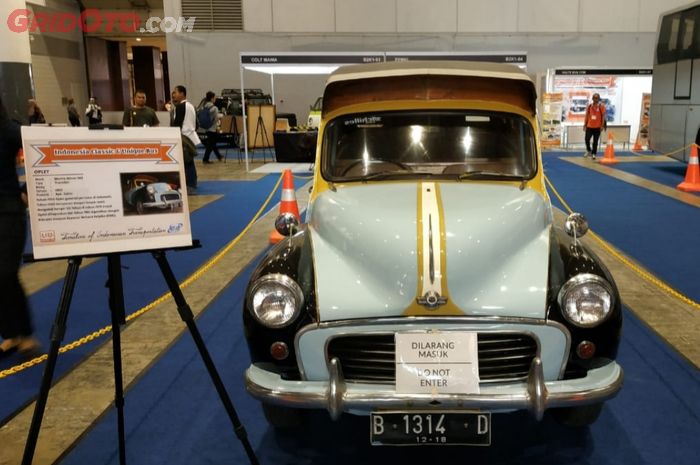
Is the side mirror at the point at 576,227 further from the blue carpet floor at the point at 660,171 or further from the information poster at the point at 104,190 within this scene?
the blue carpet floor at the point at 660,171

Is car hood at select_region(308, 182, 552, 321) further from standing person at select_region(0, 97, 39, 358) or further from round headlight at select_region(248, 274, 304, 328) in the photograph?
standing person at select_region(0, 97, 39, 358)

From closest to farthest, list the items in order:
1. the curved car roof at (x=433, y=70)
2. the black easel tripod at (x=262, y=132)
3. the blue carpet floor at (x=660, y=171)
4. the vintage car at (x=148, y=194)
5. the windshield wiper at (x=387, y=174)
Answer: the vintage car at (x=148, y=194), the windshield wiper at (x=387, y=174), the curved car roof at (x=433, y=70), the blue carpet floor at (x=660, y=171), the black easel tripod at (x=262, y=132)

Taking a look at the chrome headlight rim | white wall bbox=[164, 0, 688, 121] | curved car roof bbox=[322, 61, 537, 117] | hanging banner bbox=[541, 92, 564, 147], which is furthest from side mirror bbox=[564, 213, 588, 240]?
white wall bbox=[164, 0, 688, 121]

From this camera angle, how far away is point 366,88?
172 inches

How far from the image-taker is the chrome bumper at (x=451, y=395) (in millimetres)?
2645

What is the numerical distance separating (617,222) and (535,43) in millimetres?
19220

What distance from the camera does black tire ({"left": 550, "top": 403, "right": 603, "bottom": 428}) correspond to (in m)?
3.22

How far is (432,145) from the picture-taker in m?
4.15

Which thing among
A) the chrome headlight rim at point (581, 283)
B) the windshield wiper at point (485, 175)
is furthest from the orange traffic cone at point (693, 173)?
the chrome headlight rim at point (581, 283)

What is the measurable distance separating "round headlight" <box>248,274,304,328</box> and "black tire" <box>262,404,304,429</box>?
0.61 meters

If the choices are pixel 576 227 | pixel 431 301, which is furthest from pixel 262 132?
pixel 431 301

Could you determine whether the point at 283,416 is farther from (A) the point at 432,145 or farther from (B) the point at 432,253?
(A) the point at 432,145

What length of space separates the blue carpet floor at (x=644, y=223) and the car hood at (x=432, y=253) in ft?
10.8

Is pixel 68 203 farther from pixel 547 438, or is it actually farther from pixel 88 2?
pixel 88 2
